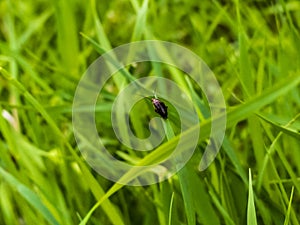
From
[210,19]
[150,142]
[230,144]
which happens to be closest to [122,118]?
[150,142]

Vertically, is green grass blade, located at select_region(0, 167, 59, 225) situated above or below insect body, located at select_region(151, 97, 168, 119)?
below

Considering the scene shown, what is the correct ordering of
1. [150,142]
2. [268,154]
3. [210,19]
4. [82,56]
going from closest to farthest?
[268,154] → [150,142] → [82,56] → [210,19]

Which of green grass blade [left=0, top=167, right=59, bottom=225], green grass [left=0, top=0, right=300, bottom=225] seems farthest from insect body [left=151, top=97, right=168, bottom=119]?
green grass blade [left=0, top=167, right=59, bottom=225]

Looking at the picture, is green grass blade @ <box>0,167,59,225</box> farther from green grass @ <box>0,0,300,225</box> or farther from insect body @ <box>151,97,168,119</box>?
insect body @ <box>151,97,168,119</box>

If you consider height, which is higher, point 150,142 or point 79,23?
point 79,23

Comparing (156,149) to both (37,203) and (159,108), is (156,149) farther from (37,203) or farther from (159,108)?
(37,203)

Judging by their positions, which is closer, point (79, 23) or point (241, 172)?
point (241, 172)

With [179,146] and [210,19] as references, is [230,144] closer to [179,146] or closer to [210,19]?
[179,146]

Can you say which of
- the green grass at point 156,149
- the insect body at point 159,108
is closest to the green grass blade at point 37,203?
the green grass at point 156,149

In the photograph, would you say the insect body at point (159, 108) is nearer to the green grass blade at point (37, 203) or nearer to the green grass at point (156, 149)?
the green grass at point (156, 149)
